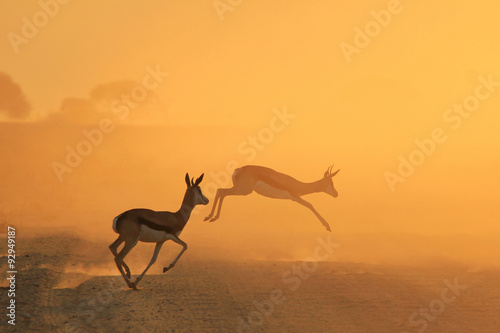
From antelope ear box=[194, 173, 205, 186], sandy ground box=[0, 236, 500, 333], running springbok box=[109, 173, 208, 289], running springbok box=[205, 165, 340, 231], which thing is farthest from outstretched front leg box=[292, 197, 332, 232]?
antelope ear box=[194, 173, 205, 186]

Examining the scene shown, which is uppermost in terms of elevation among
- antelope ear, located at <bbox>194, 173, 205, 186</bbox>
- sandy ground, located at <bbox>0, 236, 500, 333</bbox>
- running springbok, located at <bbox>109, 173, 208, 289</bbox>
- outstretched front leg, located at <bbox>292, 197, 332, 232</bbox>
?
antelope ear, located at <bbox>194, 173, 205, 186</bbox>

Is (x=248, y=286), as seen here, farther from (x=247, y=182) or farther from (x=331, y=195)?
(x=331, y=195)

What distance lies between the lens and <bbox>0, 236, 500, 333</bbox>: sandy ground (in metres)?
18.5

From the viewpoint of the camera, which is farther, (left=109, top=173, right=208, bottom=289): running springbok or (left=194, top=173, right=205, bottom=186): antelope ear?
(left=194, top=173, right=205, bottom=186): antelope ear

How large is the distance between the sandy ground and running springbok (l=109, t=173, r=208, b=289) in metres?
1.29

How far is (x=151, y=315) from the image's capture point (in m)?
18.8

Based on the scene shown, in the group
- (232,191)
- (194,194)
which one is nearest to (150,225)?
(194,194)

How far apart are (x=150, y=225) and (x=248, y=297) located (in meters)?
3.50

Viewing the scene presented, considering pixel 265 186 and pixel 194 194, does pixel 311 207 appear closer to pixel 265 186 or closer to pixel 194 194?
pixel 265 186

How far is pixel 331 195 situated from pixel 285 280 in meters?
5.98

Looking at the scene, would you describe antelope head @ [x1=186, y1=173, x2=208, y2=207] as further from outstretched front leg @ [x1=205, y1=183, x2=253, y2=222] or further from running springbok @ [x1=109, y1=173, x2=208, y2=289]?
outstretched front leg @ [x1=205, y1=183, x2=253, y2=222]

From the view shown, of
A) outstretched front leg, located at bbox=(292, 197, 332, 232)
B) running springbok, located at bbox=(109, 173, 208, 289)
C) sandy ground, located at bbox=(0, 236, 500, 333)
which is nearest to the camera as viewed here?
sandy ground, located at bbox=(0, 236, 500, 333)

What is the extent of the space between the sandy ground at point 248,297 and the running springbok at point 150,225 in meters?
1.29

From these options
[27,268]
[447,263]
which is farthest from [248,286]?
[447,263]
